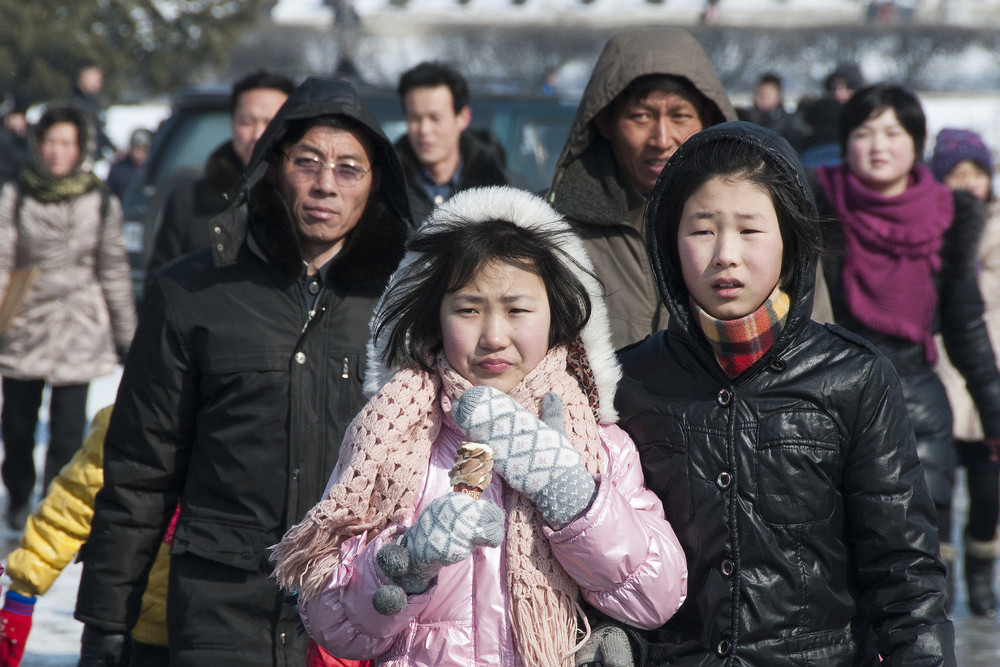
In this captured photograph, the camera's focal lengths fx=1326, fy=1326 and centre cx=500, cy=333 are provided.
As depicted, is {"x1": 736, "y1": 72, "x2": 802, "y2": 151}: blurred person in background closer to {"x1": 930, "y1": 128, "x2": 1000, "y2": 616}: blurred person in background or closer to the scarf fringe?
{"x1": 930, "y1": 128, "x2": 1000, "y2": 616}: blurred person in background

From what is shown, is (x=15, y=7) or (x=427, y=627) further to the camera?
(x=15, y=7)

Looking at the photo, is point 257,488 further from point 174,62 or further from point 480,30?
point 480,30

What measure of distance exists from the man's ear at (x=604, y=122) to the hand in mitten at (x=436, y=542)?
187cm

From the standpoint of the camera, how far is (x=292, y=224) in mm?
3279

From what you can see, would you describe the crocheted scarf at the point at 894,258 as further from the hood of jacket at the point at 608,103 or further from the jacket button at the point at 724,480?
the jacket button at the point at 724,480

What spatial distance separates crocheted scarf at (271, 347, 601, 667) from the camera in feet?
7.57

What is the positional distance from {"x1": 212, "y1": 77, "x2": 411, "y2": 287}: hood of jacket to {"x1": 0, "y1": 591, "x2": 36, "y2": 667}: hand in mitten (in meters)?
1.16

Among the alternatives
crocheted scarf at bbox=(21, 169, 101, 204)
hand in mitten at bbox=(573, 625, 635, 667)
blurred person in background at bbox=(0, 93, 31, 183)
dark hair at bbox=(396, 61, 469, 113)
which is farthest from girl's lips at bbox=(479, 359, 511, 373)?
blurred person in background at bbox=(0, 93, 31, 183)

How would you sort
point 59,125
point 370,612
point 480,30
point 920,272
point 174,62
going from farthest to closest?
1. point 480,30
2. point 174,62
3. point 59,125
4. point 920,272
5. point 370,612

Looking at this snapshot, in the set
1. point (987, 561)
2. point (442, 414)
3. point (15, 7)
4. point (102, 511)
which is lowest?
point (987, 561)

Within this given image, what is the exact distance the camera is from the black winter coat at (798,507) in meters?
2.30

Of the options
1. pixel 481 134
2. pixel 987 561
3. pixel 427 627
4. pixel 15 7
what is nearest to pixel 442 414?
pixel 427 627

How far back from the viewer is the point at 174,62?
2853 cm

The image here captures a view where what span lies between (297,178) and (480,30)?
35.2 meters
